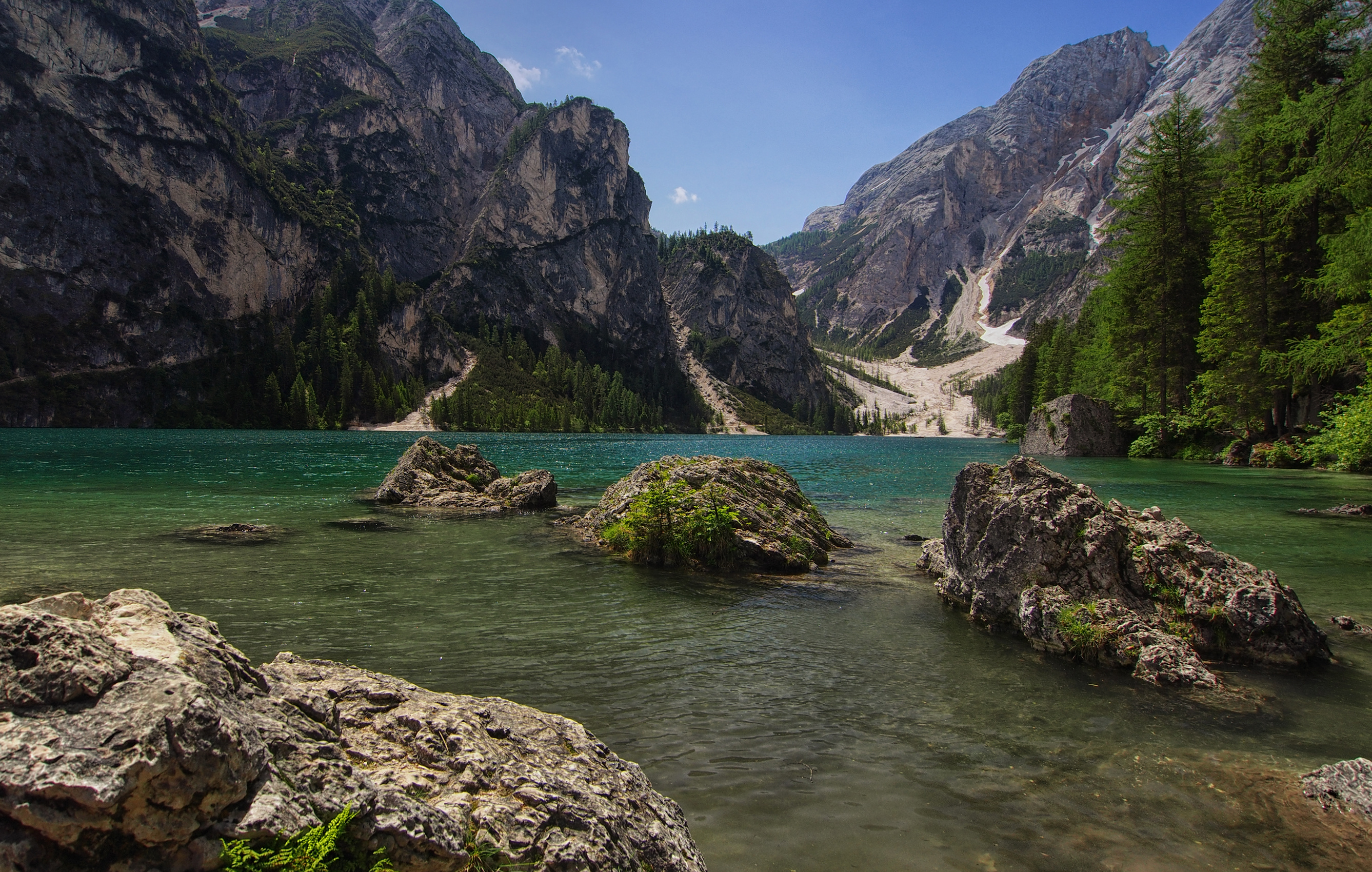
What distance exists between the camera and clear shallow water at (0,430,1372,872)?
5.58 metres

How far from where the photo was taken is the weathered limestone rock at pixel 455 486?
91.1ft

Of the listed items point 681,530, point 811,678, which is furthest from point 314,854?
point 681,530

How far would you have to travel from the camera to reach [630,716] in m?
7.73

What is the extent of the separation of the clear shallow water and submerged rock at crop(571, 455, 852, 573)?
1.11m

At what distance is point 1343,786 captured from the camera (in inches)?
231

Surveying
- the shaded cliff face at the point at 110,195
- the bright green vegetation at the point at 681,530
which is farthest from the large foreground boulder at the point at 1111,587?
the shaded cliff face at the point at 110,195

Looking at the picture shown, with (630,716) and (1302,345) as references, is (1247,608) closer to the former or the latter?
(630,716)

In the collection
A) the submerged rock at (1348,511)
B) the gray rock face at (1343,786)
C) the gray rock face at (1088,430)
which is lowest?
the gray rock face at (1343,786)

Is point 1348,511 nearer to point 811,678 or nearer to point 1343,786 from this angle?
point 1343,786

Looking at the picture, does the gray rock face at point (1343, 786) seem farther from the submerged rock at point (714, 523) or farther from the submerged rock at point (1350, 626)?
the submerged rock at point (714, 523)

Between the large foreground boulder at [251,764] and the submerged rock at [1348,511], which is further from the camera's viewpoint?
the submerged rock at [1348,511]

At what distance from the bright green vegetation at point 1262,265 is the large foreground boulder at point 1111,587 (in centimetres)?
1552

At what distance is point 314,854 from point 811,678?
7.08m

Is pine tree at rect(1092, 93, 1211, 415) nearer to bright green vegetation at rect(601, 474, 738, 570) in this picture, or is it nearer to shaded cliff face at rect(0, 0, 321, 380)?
bright green vegetation at rect(601, 474, 738, 570)
